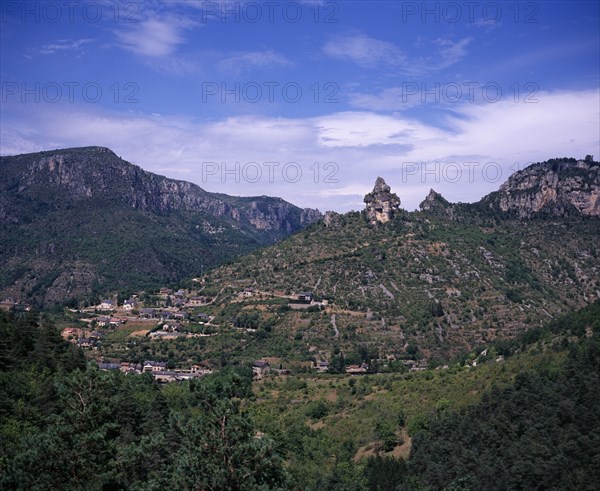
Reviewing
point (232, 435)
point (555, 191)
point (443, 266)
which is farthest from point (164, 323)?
point (555, 191)

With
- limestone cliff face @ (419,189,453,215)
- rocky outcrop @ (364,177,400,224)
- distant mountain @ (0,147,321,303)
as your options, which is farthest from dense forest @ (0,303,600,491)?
distant mountain @ (0,147,321,303)

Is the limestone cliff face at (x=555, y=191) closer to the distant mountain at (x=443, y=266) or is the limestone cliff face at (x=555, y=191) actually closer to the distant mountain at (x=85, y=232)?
the distant mountain at (x=443, y=266)

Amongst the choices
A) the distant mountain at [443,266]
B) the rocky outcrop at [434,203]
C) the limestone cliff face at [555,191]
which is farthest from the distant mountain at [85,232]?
the limestone cliff face at [555,191]

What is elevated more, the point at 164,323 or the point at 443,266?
the point at 443,266

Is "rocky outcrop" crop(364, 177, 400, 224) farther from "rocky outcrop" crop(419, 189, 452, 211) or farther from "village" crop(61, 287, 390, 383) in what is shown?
"village" crop(61, 287, 390, 383)

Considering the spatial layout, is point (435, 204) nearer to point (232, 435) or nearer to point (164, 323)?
point (164, 323)
